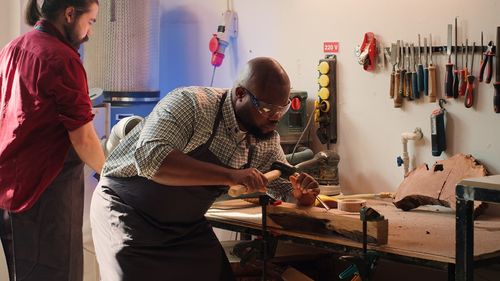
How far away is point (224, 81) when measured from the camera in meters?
3.92

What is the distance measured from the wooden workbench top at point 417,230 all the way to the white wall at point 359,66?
0.96 feet

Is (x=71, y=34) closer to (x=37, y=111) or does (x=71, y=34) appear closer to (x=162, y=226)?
(x=37, y=111)

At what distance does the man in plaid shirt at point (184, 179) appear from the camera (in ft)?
→ 6.91

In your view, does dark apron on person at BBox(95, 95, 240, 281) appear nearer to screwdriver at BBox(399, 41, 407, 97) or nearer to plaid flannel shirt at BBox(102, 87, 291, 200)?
plaid flannel shirt at BBox(102, 87, 291, 200)

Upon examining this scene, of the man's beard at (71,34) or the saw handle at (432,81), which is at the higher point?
the man's beard at (71,34)

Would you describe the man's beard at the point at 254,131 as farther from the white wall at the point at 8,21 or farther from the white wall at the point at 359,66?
the white wall at the point at 8,21

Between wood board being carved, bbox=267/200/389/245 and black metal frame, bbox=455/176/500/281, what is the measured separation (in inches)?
12.8

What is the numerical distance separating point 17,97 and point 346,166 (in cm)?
157

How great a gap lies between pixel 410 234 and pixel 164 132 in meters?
0.92

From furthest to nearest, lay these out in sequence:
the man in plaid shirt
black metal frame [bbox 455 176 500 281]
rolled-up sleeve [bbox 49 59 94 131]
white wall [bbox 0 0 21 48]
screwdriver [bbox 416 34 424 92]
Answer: white wall [bbox 0 0 21 48], screwdriver [bbox 416 34 424 92], rolled-up sleeve [bbox 49 59 94 131], the man in plaid shirt, black metal frame [bbox 455 176 500 281]

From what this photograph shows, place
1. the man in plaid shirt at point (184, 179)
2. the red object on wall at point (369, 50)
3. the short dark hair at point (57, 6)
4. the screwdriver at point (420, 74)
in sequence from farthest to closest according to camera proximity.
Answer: the red object on wall at point (369, 50)
the screwdriver at point (420, 74)
the short dark hair at point (57, 6)
the man in plaid shirt at point (184, 179)


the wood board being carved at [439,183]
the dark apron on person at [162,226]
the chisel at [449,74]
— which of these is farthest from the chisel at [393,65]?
the dark apron on person at [162,226]

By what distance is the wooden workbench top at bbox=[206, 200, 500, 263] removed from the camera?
6.84 ft

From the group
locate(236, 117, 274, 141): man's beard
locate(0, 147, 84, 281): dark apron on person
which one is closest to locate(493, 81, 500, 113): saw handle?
locate(236, 117, 274, 141): man's beard
